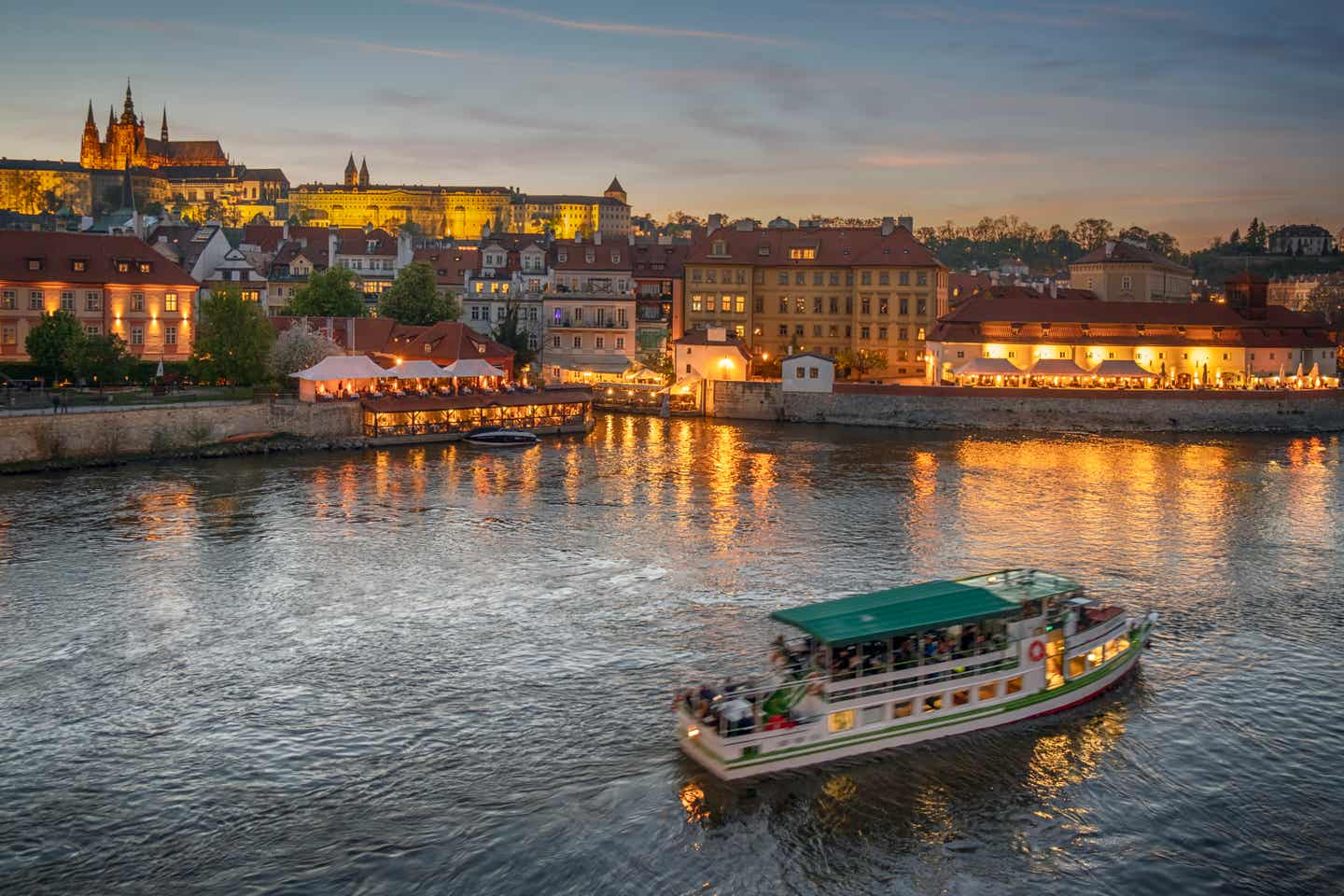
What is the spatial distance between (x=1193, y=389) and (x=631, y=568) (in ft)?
173

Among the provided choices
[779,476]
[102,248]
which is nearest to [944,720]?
[779,476]

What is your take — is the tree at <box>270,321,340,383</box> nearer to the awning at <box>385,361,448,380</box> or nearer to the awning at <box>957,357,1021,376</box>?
the awning at <box>385,361,448,380</box>

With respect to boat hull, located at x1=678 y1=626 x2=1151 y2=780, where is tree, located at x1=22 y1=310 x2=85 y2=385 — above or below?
above

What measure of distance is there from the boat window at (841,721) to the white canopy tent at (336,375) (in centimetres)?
4477

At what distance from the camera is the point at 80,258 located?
232ft

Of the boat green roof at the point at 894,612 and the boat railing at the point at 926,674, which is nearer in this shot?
the boat railing at the point at 926,674

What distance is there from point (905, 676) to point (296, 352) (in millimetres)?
52441

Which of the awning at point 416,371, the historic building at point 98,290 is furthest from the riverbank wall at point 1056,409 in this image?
the historic building at point 98,290

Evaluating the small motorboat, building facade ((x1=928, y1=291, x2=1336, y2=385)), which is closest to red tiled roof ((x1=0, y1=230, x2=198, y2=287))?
the small motorboat

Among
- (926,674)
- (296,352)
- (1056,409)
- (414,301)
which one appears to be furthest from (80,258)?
(926,674)

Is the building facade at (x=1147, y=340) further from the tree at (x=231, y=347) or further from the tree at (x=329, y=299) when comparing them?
the tree at (x=231, y=347)

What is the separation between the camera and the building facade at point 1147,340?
8131 cm

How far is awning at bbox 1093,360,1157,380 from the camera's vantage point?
7656cm

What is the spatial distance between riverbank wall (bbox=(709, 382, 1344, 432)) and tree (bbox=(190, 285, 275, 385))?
1198 inches
